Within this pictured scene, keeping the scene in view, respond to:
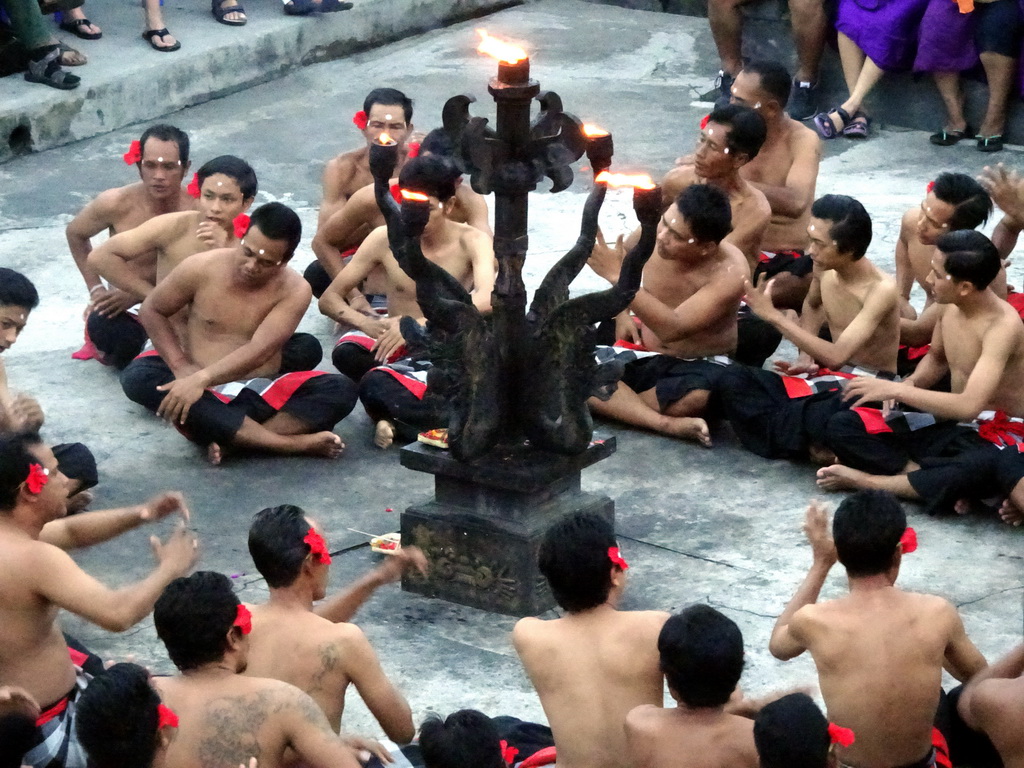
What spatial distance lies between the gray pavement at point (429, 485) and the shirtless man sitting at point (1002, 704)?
68 cm

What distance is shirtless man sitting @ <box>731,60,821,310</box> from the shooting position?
712 centimetres

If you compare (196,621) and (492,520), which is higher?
(196,621)

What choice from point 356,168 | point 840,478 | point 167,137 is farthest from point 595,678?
point 356,168

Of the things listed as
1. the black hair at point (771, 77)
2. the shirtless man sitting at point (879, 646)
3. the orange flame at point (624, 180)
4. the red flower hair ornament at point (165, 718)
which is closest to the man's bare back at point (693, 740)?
the shirtless man sitting at point (879, 646)

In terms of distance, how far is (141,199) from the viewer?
6.96 metres

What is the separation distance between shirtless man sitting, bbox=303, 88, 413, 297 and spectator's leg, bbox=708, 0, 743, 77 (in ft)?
11.7

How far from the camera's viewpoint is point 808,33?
10070 millimetres

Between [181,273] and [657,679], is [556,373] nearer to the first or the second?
[657,679]

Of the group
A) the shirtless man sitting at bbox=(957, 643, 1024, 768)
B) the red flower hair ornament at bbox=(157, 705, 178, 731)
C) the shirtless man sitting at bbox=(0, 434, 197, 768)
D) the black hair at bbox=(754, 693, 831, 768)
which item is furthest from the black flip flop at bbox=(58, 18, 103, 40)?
the black hair at bbox=(754, 693, 831, 768)

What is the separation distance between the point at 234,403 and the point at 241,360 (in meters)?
0.16

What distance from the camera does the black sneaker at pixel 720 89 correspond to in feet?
34.0

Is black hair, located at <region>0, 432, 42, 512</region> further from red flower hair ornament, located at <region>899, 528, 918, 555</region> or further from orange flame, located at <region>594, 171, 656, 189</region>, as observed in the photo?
red flower hair ornament, located at <region>899, 528, 918, 555</region>

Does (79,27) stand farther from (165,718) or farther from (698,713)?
(698,713)

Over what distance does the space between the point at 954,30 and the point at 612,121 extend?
2.07 metres
